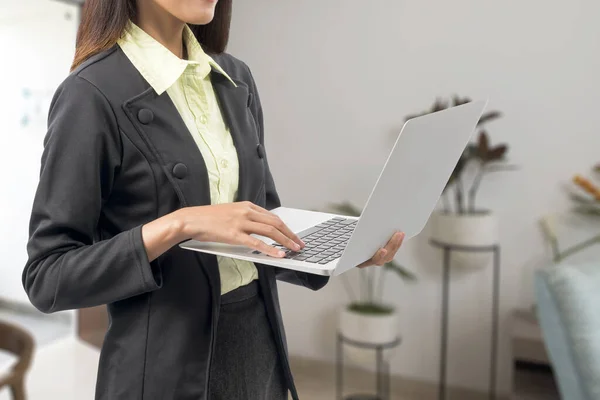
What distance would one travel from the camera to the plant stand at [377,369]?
8.56 feet

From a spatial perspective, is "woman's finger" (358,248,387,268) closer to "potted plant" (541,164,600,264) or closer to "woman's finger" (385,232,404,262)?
"woman's finger" (385,232,404,262)

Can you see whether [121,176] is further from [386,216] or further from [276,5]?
[276,5]

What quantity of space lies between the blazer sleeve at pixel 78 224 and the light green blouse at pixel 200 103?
101mm

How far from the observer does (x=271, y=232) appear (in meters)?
0.71

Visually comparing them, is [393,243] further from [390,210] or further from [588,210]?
[588,210]

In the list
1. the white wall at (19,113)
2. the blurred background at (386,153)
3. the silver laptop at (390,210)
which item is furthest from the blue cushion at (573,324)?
the white wall at (19,113)

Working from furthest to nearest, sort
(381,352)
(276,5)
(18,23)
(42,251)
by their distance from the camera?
(276,5) → (381,352) → (18,23) → (42,251)

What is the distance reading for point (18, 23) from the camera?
2.32m

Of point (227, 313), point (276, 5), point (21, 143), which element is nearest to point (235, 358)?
point (227, 313)

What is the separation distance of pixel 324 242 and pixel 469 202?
2.01 meters

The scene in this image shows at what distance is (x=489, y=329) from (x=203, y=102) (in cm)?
221

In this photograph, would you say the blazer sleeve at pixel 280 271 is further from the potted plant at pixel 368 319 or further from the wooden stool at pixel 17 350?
the potted plant at pixel 368 319

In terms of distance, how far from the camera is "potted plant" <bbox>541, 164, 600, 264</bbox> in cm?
248

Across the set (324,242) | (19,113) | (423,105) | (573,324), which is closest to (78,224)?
(324,242)
